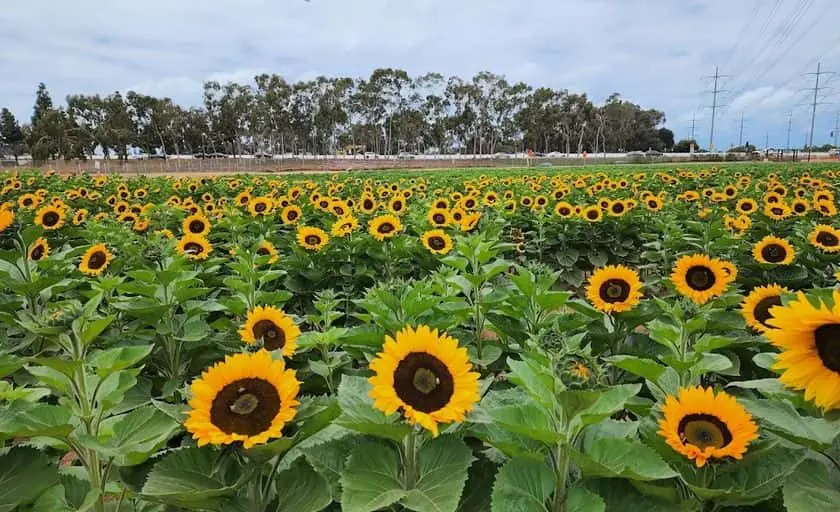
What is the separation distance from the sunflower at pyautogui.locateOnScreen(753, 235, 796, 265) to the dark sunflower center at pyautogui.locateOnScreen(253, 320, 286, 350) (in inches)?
157

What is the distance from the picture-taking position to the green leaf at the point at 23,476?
1639 millimetres

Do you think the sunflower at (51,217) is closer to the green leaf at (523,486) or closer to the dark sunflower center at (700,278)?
the dark sunflower center at (700,278)

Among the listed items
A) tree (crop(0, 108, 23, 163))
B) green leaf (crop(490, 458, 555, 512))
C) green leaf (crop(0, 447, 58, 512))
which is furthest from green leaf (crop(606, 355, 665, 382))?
tree (crop(0, 108, 23, 163))

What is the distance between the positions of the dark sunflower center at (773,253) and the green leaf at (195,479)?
465 cm

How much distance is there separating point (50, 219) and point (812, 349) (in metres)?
7.11

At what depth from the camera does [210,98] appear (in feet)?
276

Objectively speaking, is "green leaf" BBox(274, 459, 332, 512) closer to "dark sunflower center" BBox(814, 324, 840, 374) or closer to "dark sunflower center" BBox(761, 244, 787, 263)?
"dark sunflower center" BBox(814, 324, 840, 374)

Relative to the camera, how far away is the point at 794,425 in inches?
59.4

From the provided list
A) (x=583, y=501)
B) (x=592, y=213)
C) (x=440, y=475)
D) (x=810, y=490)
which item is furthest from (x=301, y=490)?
(x=592, y=213)

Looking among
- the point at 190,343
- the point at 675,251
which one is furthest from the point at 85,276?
the point at 675,251

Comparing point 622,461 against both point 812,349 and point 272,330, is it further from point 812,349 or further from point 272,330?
point 272,330

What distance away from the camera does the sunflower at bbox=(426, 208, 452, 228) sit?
22.3 feet

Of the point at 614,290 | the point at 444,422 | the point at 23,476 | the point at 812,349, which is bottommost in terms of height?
the point at 23,476

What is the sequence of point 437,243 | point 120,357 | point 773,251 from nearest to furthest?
point 120,357 < point 773,251 < point 437,243
